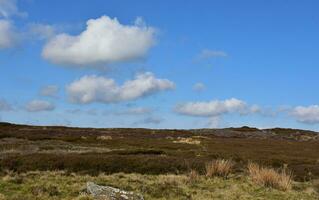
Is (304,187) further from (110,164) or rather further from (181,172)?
(110,164)

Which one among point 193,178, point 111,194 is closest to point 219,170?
point 193,178

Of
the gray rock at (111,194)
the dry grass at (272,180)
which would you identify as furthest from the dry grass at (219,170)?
the gray rock at (111,194)

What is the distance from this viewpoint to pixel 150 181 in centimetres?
2455

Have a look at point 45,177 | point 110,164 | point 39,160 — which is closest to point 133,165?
point 110,164

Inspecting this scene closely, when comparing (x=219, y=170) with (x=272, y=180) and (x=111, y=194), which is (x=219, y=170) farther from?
(x=111, y=194)

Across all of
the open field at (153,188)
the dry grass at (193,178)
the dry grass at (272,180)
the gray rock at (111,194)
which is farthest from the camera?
the dry grass at (193,178)

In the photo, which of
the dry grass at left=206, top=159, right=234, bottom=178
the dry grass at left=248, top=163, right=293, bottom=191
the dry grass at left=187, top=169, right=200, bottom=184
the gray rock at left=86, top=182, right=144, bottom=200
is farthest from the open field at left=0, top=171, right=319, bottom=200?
the dry grass at left=206, top=159, right=234, bottom=178

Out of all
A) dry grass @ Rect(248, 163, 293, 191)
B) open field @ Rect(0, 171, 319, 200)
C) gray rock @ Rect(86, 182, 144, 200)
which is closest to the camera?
gray rock @ Rect(86, 182, 144, 200)

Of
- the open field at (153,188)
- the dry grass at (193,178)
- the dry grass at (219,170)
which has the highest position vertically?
the dry grass at (219,170)

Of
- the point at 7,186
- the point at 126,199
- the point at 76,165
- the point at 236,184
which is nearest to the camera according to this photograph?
the point at 126,199

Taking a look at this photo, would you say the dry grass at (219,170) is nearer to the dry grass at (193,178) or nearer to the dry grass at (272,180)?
the dry grass at (193,178)

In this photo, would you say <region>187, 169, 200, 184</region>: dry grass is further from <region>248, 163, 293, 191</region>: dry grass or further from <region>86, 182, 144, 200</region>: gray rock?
<region>86, 182, 144, 200</region>: gray rock

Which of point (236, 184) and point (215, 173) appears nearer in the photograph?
point (236, 184)

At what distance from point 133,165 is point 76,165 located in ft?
11.9
